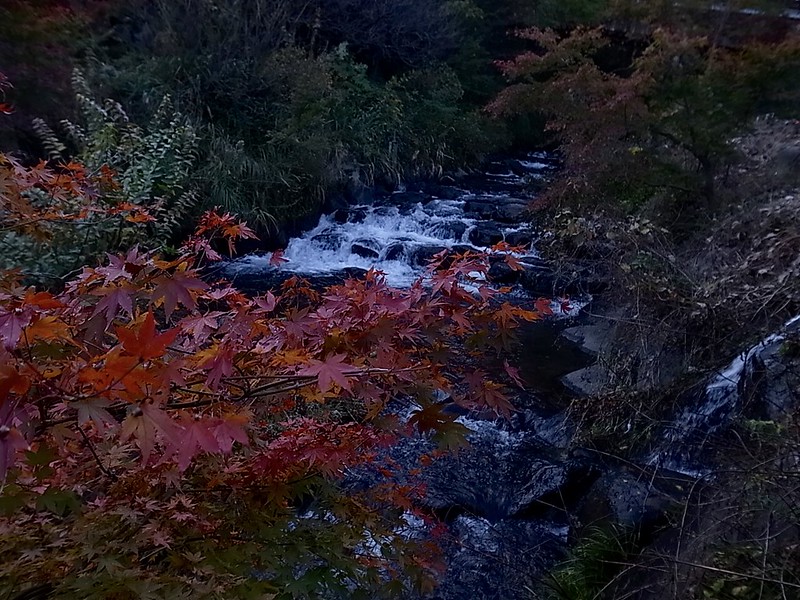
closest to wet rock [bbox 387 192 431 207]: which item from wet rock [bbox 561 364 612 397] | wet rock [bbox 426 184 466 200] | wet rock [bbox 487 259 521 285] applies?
wet rock [bbox 426 184 466 200]

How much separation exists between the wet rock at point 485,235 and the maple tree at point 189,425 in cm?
606

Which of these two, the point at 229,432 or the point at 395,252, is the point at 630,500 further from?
the point at 395,252

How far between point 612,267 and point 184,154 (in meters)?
5.37

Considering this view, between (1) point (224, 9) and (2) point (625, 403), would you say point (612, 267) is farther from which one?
(1) point (224, 9)

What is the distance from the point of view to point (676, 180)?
5676 mm

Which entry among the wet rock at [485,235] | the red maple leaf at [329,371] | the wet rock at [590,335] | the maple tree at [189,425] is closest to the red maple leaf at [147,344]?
the maple tree at [189,425]

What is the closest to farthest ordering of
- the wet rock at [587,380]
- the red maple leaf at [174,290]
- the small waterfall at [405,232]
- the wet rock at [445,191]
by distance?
1. the red maple leaf at [174,290]
2. the wet rock at [587,380]
3. the small waterfall at [405,232]
4. the wet rock at [445,191]

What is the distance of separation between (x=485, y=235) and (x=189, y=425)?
732 cm

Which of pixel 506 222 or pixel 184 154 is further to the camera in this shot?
pixel 506 222

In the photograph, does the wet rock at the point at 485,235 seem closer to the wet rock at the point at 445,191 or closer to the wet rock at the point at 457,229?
the wet rock at the point at 457,229

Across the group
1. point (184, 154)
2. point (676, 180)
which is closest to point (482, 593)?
point (676, 180)

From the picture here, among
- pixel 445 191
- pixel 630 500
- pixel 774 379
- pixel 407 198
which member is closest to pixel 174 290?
pixel 630 500

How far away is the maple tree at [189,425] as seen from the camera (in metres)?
1.21

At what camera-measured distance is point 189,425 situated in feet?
4.09
